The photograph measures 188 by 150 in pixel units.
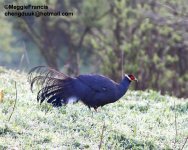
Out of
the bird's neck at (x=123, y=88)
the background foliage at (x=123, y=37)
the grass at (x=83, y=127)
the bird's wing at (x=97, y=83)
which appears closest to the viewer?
the grass at (x=83, y=127)

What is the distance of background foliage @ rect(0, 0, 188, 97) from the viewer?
17.5 m

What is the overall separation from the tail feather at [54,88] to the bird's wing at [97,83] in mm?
231

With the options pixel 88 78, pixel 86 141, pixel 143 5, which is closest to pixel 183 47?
pixel 143 5

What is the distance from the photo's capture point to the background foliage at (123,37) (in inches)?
691

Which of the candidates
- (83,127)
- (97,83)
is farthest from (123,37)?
(83,127)

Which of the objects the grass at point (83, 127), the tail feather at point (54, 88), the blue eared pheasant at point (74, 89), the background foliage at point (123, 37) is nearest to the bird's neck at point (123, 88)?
the blue eared pheasant at point (74, 89)

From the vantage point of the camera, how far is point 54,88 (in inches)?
336

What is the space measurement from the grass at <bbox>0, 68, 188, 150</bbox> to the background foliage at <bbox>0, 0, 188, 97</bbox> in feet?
18.3

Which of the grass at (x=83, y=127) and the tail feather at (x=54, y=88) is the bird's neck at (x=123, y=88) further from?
the tail feather at (x=54, y=88)

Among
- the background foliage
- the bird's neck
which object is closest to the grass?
the bird's neck

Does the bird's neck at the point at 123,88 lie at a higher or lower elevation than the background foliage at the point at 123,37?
lower

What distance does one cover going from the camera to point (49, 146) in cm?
661

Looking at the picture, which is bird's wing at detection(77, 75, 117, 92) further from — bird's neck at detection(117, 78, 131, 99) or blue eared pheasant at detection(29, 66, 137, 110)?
bird's neck at detection(117, 78, 131, 99)

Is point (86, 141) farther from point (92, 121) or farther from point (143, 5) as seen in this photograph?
point (143, 5)
